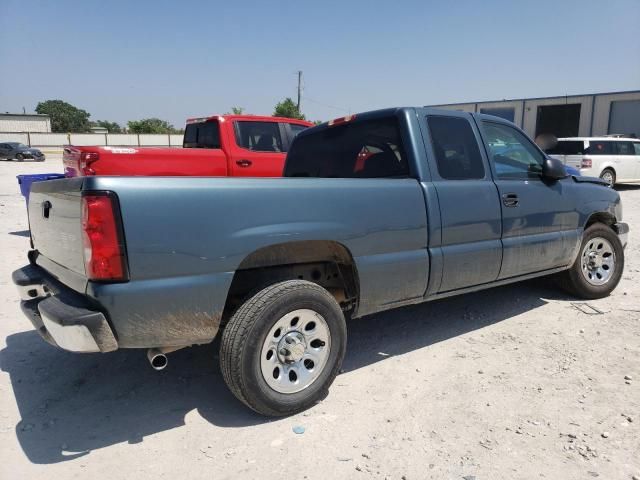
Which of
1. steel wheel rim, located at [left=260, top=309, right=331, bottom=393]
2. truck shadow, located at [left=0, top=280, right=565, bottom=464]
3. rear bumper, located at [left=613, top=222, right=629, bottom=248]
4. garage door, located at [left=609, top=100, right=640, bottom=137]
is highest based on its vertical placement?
Answer: garage door, located at [left=609, top=100, right=640, bottom=137]

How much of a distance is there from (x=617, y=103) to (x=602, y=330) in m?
32.6

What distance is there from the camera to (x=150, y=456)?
2621 mm

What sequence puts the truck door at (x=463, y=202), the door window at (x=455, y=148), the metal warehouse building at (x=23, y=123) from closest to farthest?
the truck door at (x=463, y=202), the door window at (x=455, y=148), the metal warehouse building at (x=23, y=123)

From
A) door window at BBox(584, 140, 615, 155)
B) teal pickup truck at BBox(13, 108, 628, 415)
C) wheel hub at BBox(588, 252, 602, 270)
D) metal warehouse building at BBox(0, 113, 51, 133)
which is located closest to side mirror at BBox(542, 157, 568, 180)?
teal pickup truck at BBox(13, 108, 628, 415)

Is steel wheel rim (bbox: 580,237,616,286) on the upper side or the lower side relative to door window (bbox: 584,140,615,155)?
lower

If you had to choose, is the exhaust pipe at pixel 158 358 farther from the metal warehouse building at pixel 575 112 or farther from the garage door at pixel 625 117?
the garage door at pixel 625 117

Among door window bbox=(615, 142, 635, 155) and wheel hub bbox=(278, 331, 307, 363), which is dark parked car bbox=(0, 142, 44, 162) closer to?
door window bbox=(615, 142, 635, 155)

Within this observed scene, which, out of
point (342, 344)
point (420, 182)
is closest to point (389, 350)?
point (342, 344)

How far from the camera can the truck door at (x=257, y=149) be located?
25.9 ft

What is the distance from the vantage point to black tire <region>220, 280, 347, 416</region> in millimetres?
2738

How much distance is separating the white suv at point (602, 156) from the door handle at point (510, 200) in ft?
43.3

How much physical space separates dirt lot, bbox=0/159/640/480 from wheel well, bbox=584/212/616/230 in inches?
41.9

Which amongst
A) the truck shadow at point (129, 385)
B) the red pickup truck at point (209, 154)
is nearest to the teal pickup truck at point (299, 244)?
the truck shadow at point (129, 385)

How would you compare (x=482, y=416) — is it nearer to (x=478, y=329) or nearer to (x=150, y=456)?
(x=478, y=329)
